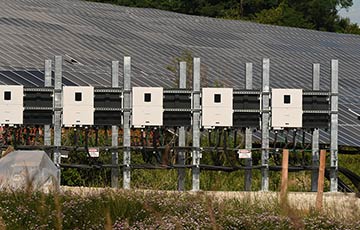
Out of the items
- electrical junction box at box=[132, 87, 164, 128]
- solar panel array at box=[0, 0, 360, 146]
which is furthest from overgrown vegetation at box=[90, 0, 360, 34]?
electrical junction box at box=[132, 87, 164, 128]

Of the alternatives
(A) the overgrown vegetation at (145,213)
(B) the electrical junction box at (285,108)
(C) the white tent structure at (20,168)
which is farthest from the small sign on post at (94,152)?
(A) the overgrown vegetation at (145,213)

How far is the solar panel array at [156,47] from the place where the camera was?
3497 centimetres

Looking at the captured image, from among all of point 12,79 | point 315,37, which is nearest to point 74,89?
point 12,79

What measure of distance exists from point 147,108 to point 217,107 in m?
1.68

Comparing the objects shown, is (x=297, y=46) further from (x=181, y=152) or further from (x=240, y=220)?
(x=240, y=220)

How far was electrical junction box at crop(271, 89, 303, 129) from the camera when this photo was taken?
2586 cm

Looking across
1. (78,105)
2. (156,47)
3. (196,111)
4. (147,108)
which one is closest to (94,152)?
(78,105)

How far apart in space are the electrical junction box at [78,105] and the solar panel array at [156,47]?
5.96m

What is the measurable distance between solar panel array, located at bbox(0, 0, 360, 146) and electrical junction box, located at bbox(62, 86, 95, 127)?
596cm

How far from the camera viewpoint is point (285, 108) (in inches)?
1020

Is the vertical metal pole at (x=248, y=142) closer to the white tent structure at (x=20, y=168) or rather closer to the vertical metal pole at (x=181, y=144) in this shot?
the vertical metal pole at (x=181, y=144)

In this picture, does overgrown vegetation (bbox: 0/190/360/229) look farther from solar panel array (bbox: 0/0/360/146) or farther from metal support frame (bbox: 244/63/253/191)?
solar panel array (bbox: 0/0/360/146)

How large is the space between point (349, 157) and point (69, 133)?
349 inches

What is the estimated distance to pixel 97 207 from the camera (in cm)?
1512
